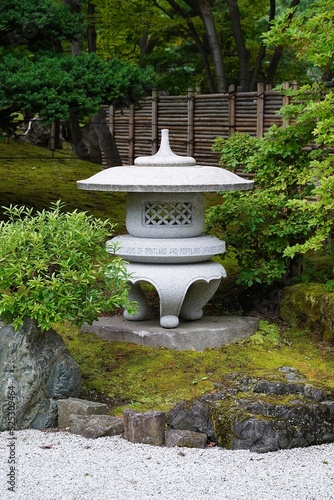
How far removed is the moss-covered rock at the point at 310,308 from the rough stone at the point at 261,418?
1.93 metres

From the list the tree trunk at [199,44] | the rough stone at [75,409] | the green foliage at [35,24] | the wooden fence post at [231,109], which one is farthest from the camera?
the tree trunk at [199,44]

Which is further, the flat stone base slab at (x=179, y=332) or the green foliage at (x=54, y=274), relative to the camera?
the flat stone base slab at (x=179, y=332)

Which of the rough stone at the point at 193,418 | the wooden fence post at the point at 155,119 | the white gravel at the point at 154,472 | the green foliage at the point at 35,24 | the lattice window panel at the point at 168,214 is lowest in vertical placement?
the white gravel at the point at 154,472

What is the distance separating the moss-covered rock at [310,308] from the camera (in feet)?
23.5

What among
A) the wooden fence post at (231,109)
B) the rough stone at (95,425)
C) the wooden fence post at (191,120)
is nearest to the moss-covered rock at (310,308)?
the rough stone at (95,425)

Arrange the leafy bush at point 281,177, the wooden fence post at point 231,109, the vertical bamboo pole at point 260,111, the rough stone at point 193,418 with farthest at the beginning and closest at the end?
the wooden fence post at point 231,109 < the vertical bamboo pole at point 260,111 < the leafy bush at point 281,177 < the rough stone at point 193,418

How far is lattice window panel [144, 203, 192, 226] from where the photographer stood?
277 inches

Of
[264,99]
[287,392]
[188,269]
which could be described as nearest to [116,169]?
[188,269]

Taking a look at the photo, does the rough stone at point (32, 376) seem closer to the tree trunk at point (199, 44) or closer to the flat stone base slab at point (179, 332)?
the flat stone base slab at point (179, 332)

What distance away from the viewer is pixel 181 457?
4.77 meters

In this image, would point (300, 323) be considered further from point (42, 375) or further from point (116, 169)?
point (42, 375)

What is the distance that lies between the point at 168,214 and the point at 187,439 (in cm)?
252

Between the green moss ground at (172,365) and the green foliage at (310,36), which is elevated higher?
the green foliage at (310,36)

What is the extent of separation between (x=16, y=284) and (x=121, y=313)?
230 cm
